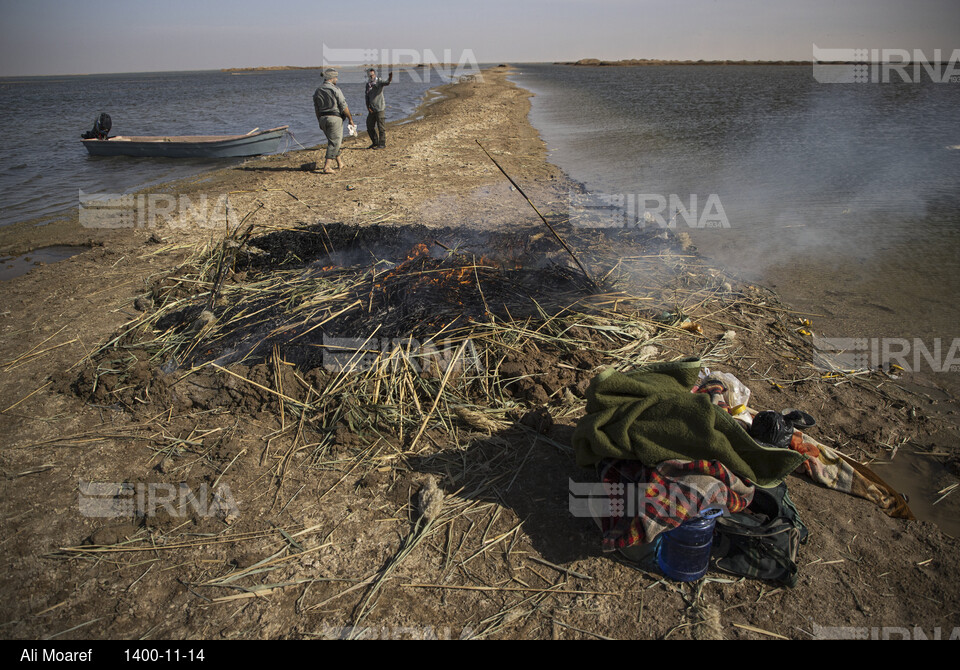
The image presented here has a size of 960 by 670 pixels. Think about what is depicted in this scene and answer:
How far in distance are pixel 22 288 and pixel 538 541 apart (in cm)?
681

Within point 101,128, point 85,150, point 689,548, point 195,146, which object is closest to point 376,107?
point 195,146

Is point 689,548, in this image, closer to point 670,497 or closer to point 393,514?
point 670,497

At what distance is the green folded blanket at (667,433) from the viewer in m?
2.20

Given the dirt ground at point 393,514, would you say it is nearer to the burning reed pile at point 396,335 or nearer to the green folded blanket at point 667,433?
the burning reed pile at point 396,335

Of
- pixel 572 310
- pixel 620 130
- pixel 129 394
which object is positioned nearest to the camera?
pixel 129 394

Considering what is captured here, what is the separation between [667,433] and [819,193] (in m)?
8.90

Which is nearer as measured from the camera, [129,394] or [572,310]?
[129,394]

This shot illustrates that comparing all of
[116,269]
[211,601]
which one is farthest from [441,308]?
[116,269]

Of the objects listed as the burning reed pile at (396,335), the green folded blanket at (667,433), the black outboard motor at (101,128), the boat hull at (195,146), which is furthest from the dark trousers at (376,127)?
the green folded blanket at (667,433)

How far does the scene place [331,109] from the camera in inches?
401

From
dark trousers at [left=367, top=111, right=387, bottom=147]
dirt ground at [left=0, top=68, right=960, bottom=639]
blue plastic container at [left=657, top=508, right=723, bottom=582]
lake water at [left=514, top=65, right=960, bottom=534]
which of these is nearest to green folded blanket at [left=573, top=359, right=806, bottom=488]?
blue plastic container at [left=657, top=508, right=723, bottom=582]

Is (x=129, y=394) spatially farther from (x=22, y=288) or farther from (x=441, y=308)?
(x=22, y=288)

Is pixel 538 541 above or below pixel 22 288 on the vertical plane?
below
